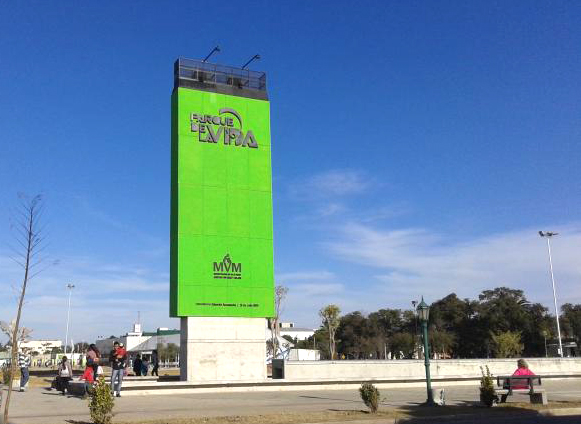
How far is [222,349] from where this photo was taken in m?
29.2

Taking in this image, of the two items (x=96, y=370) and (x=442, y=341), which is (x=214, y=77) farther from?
(x=442, y=341)

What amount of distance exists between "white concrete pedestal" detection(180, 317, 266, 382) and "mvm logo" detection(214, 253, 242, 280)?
205cm

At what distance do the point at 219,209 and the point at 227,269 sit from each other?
303cm

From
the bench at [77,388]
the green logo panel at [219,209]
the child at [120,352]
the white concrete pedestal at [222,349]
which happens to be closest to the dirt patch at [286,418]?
the child at [120,352]

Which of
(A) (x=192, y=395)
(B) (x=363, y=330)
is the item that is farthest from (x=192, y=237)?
(B) (x=363, y=330)

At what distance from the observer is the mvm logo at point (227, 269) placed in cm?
2992

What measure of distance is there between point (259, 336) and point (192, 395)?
7.45 meters

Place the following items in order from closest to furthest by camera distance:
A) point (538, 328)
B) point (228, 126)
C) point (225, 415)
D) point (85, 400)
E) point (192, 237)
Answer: point (225, 415) → point (85, 400) → point (192, 237) → point (228, 126) → point (538, 328)

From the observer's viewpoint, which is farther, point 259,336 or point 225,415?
point 259,336

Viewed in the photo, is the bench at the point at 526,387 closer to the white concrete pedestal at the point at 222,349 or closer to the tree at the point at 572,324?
the white concrete pedestal at the point at 222,349

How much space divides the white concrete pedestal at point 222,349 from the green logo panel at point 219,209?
0.53 m

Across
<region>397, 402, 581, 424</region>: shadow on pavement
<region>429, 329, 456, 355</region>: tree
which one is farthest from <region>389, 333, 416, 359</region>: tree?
→ <region>397, 402, 581, 424</region>: shadow on pavement

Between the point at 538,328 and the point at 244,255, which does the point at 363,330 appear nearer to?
the point at 538,328

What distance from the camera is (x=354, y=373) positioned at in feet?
101
